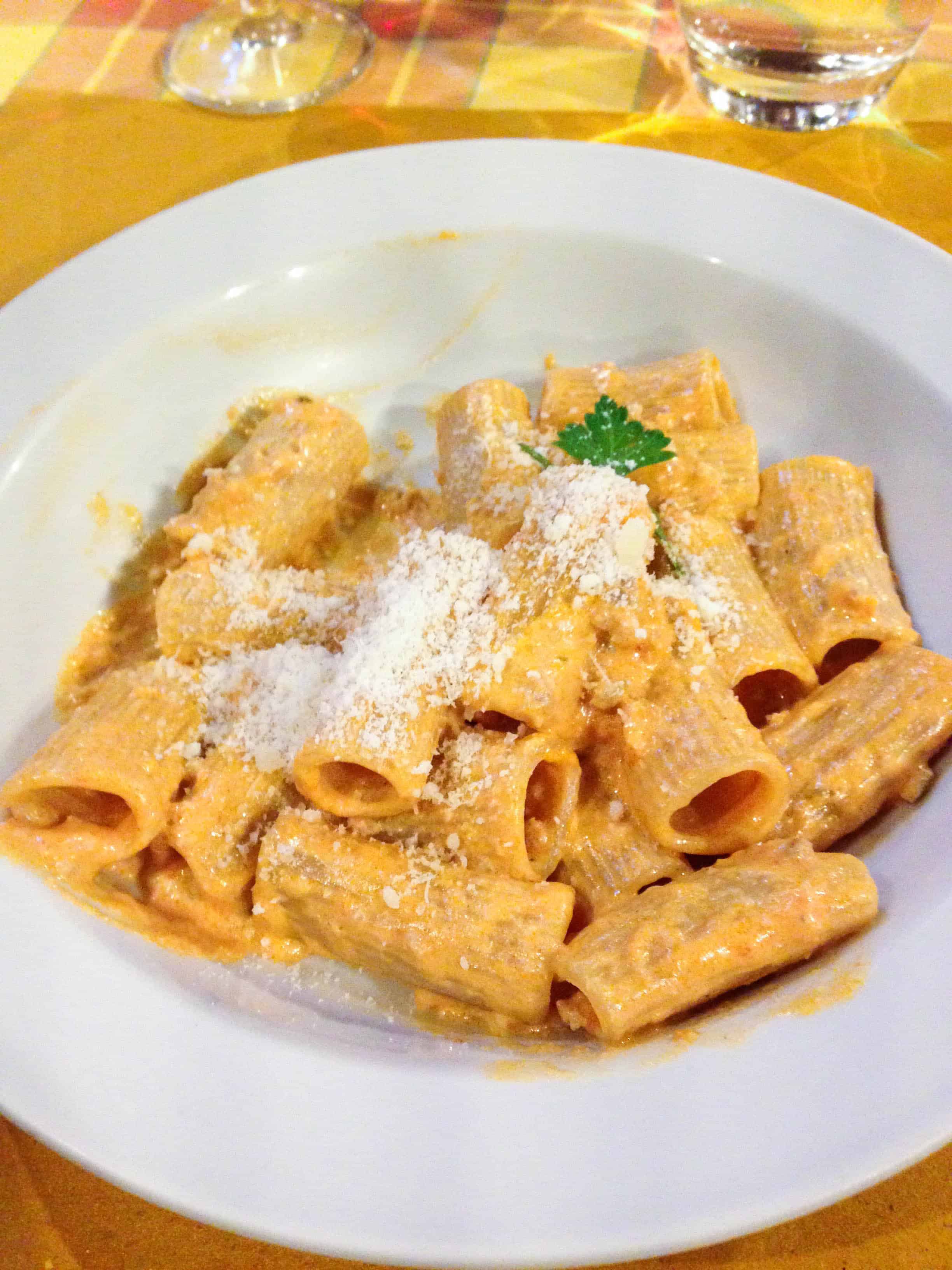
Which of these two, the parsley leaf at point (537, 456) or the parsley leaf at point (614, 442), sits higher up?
the parsley leaf at point (614, 442)

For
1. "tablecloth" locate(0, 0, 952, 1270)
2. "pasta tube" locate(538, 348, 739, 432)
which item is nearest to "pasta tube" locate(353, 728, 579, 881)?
"pasta tube" locate(538, 348, 739, 432)

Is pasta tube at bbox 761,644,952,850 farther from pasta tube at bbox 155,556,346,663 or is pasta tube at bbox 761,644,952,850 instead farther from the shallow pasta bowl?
pasta tube at bbox 155,556,346,663

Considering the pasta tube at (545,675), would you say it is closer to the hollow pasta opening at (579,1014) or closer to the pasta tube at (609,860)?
the pasta tube at (609,860)

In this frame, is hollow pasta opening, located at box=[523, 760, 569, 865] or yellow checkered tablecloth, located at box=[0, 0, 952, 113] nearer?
hollow pasta opening, located at box=[523, 760, 569, 865]

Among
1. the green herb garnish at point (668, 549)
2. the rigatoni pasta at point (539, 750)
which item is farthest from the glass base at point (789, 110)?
the green herb garnish at point (668, 549)

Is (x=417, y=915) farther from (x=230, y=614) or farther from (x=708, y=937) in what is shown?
(x=230, y=614)

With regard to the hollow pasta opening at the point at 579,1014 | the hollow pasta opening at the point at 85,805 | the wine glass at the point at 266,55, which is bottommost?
the hollow pasta opening at the point at 85,805
